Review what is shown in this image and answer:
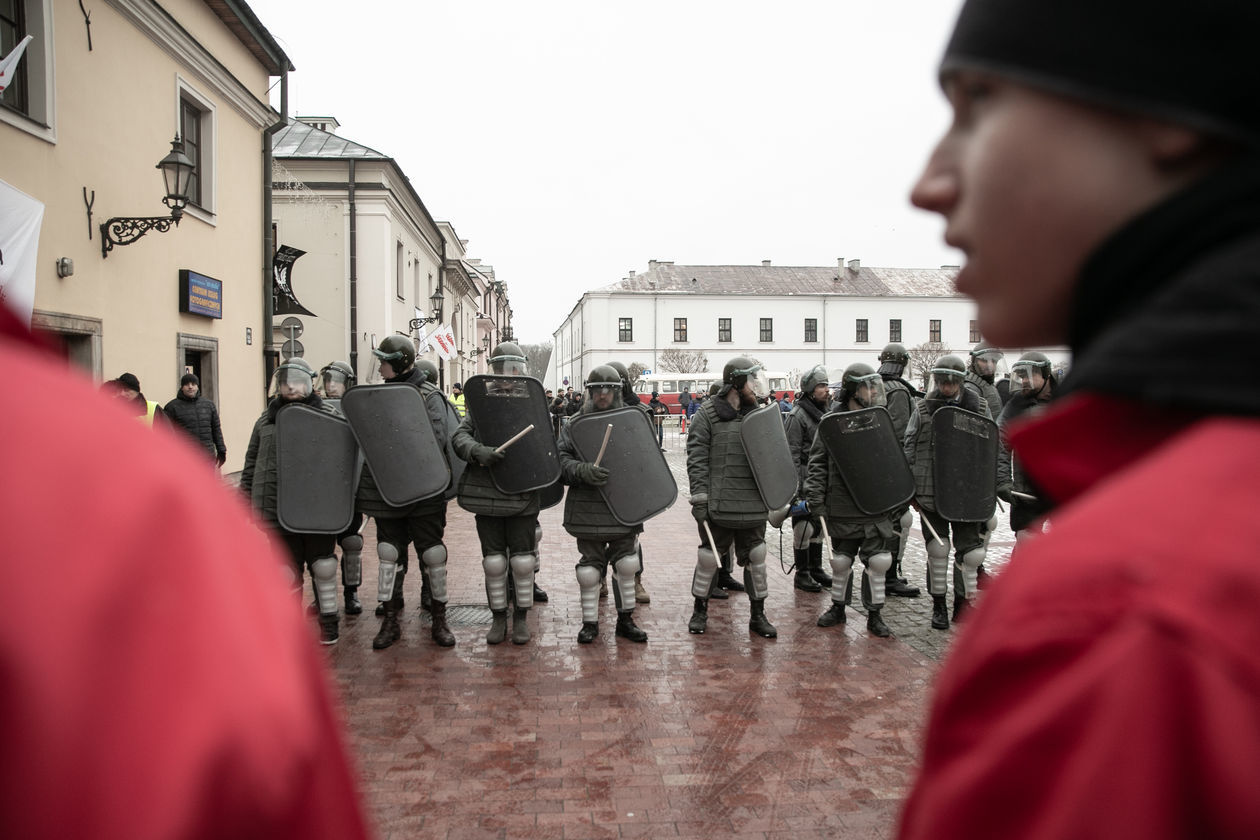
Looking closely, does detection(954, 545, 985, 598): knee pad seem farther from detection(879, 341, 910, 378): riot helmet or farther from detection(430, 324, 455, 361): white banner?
detection(430, 324, 455, 361): white banner

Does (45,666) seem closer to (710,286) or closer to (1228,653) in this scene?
(1228,653)

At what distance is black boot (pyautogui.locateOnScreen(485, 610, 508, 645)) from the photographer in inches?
256

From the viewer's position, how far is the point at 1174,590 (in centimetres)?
55

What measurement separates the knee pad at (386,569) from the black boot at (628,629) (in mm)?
1695

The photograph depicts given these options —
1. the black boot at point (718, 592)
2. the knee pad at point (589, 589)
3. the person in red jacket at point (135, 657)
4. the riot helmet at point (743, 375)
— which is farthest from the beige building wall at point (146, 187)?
the person in red jacket at point (135, 657)

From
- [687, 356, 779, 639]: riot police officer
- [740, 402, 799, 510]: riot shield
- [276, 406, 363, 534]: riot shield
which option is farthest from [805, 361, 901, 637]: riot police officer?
[276, 406, 363, 534]: riot shield

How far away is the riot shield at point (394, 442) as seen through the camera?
648 centimetres

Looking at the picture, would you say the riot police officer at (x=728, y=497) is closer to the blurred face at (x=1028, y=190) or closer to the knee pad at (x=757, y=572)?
the knee pad at (x=757, y=572)

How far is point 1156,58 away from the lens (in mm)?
655

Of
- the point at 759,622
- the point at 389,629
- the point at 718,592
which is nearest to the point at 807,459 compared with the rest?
the point at 718,592

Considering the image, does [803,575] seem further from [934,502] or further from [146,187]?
[146,187]

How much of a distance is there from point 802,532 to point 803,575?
0.52 metres

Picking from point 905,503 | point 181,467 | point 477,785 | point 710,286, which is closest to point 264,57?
point 905,503

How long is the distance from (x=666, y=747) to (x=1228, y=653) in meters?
4.26
